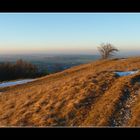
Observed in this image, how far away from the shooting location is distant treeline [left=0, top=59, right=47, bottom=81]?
1816 cm

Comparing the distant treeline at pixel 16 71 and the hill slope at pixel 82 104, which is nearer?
the hill slope at pixel 82 104

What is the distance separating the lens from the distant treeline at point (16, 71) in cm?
1816

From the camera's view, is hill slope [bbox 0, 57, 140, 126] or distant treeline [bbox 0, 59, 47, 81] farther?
distant treeline [bbox 0, 59, 47, 81]

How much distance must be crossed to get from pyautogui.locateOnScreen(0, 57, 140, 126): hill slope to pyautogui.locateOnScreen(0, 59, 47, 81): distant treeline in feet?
16.4

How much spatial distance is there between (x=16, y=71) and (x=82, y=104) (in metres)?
9.51

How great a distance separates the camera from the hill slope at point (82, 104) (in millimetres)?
8422

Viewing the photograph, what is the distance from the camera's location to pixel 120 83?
10.9 meters

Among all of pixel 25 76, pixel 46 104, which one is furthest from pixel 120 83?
pixel 25 76

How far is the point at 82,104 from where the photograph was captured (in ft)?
31.5

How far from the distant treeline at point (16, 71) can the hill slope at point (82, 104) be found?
16.4 feet

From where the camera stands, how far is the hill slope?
332 inches
